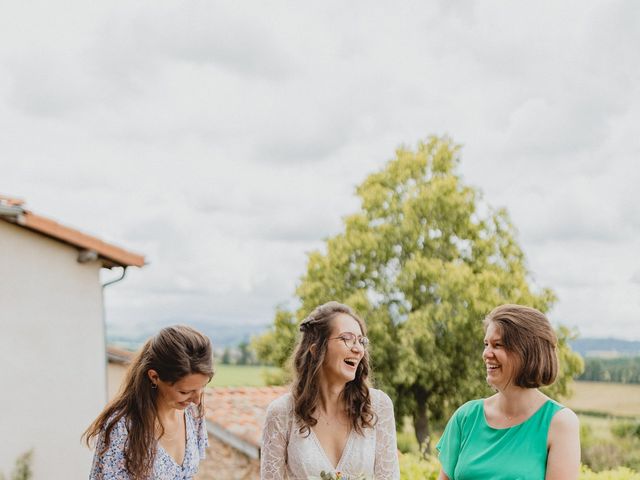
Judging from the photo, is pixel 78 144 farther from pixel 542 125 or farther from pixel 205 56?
pixel 542 125

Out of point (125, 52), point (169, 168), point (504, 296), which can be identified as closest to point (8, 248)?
point (125, 52)

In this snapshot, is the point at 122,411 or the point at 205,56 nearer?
the point at 122,411

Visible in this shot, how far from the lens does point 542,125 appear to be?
72.4ft

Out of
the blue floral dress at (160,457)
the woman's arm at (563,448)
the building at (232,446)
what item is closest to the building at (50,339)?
the building at (232,446)

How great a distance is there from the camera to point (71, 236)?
9.73 meters

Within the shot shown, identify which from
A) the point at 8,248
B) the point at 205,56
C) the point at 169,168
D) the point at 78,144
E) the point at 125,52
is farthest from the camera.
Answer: the point at 169,168

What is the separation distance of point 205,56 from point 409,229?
21.1 feet

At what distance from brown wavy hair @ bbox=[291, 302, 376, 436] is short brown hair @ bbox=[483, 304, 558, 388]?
0.71 metres

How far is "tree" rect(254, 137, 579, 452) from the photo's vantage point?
17.6m

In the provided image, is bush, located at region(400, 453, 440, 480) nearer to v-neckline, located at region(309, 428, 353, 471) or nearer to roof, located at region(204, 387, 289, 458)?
v-neckline, located at region(309, 428, 353, 471)

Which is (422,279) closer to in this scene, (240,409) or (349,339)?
(240,409)

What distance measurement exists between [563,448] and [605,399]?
690 inches

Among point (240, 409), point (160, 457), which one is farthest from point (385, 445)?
point (240, 409)

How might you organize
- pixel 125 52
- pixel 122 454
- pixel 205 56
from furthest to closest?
pixel 125 52
pixel 205 56
pixel 122 454
